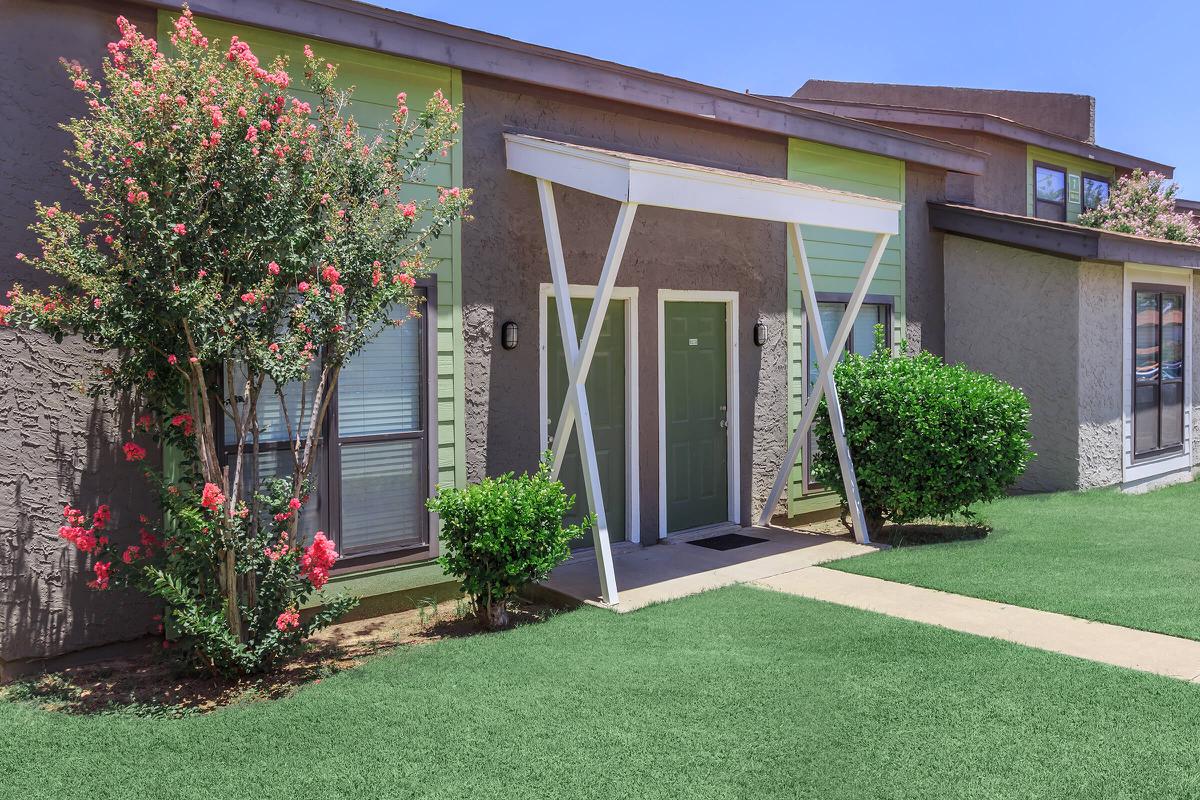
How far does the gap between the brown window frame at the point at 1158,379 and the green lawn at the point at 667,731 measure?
735cm

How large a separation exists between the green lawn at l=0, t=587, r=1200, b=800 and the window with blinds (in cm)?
112

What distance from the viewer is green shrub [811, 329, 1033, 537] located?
310 inches

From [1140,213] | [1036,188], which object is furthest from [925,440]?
[1140,213]

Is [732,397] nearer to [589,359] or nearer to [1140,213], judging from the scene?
[589,359]

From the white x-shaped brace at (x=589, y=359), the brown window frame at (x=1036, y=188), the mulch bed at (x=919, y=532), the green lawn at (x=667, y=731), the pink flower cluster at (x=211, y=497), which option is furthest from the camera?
the brown window frame at (x=1036, y=188)

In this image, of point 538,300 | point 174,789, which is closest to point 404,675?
point 174,789

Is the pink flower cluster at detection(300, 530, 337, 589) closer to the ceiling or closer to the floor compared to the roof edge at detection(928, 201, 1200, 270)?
closer to the floor

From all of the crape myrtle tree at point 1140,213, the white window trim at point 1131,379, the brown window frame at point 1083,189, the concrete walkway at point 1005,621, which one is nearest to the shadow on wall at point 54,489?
the concrete walkway at point 1005,621

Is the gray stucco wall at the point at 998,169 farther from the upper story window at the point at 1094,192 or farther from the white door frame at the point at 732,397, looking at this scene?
the white door frame at the point at 732,397

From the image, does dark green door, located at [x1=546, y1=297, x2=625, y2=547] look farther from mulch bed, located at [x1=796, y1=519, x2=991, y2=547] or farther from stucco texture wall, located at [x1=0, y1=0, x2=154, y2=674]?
stucco texture wall, located at [x1=0, y1=0, x2=154, y2=674]

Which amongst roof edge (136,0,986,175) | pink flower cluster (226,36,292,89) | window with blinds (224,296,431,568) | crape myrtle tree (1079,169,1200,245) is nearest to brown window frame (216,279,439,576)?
window with blinds (224,296,431,568)

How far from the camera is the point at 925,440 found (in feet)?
25.8

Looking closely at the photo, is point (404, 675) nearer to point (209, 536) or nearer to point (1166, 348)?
point (209, 536)

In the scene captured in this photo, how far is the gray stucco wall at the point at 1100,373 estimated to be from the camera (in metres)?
10.2
